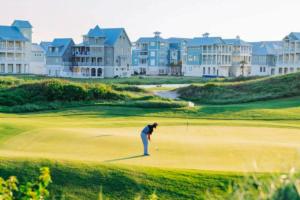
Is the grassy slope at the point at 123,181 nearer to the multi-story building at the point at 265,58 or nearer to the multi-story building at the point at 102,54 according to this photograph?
the multi-story building at the point at 102,54

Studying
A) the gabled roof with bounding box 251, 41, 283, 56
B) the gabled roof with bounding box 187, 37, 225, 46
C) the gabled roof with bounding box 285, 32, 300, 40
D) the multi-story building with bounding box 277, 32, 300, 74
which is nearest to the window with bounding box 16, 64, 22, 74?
the gabled roof with bounding box 187, 37, 225, 46

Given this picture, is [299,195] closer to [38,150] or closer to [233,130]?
[38,150]

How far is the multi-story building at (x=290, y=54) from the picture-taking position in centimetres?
10106

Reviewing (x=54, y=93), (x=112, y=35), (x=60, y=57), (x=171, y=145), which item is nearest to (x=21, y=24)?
(x=60, y=57)

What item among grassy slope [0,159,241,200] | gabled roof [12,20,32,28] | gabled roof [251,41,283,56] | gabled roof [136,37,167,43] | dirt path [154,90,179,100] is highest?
gabled roof [12,20,32,28]

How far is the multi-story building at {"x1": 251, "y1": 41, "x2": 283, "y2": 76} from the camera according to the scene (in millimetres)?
123250

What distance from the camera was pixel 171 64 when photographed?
136125 mm

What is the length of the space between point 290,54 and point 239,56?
2016 cm

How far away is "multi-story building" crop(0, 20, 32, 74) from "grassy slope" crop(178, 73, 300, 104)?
5196cm

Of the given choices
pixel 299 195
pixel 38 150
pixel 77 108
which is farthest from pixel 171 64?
pixel 299 195

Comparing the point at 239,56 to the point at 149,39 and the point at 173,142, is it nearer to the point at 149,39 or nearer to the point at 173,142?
the point at 149,39

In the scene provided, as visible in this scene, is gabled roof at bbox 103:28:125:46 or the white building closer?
the white building

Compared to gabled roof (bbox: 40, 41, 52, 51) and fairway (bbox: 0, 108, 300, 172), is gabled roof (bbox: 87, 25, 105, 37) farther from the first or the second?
fairway (bbox: 0, 108, 300, 172)

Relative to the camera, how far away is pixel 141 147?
79.0 ft
